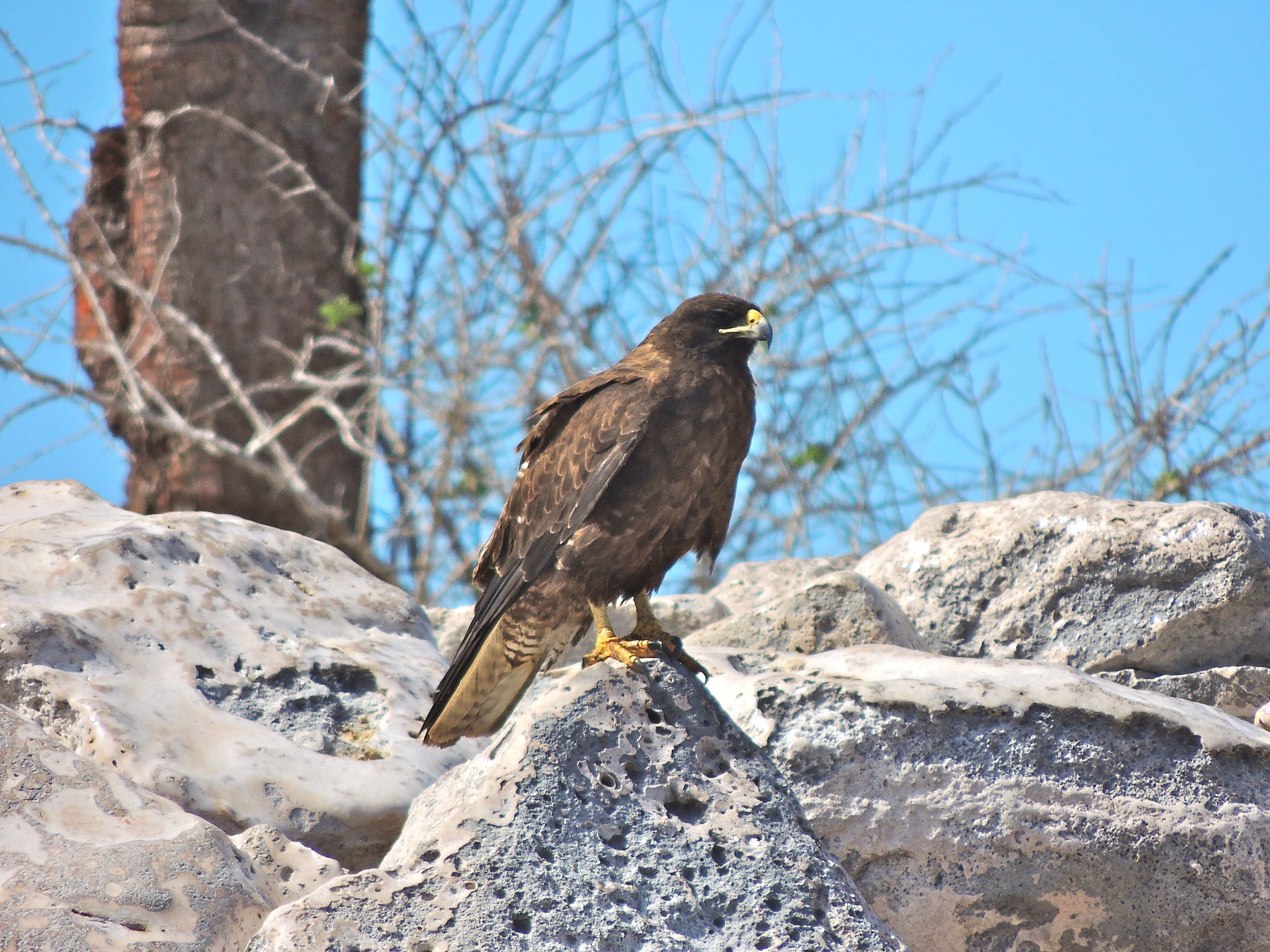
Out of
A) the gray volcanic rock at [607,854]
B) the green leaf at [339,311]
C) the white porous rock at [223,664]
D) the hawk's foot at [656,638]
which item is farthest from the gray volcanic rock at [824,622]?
the green leaf at [339,311]

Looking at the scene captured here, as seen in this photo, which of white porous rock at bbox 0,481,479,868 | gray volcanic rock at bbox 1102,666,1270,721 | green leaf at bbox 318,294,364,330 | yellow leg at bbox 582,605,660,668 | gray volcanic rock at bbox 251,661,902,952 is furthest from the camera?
green leaf at bbox 318,294,364,330

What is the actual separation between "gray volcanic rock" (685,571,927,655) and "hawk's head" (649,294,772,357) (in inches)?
36.7

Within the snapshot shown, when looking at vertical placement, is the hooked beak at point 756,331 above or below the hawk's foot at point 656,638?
above

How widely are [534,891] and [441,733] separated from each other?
4.18 ft

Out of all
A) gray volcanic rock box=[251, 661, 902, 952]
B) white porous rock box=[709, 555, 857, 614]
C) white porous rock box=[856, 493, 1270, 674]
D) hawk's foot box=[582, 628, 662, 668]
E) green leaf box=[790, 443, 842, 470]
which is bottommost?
gray volcanic rock box=[251, 661, 902, 952]

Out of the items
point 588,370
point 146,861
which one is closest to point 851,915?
point 146,861

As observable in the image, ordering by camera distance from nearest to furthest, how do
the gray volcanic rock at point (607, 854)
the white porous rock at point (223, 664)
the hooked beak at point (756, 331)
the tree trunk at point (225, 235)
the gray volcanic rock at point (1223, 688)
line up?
the gray volcanic rock at point (607, 854) → the white porous rock at point (223, 664) → the hooked beak at point (756, 331) → the gray volcanic rock at point (1223, 688) → the tree trunk at point (225, 235)

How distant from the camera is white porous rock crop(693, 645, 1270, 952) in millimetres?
2936

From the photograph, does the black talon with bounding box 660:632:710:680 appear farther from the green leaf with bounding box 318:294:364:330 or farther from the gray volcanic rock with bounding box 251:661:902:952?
the green leaf with bounding box 318:294:364:330

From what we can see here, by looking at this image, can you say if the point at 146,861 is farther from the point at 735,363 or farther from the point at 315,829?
the point at 735,363

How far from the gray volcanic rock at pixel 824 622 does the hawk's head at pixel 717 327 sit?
3.06 ft

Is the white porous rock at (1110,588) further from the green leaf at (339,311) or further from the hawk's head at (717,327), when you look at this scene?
the green leaf at (339,311)

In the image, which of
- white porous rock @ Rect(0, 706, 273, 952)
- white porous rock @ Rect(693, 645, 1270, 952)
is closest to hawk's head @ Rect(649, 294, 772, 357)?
white porous rock @ Rect(693, 645, 1270, 952)

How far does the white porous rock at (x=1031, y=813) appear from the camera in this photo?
2.94 metres
